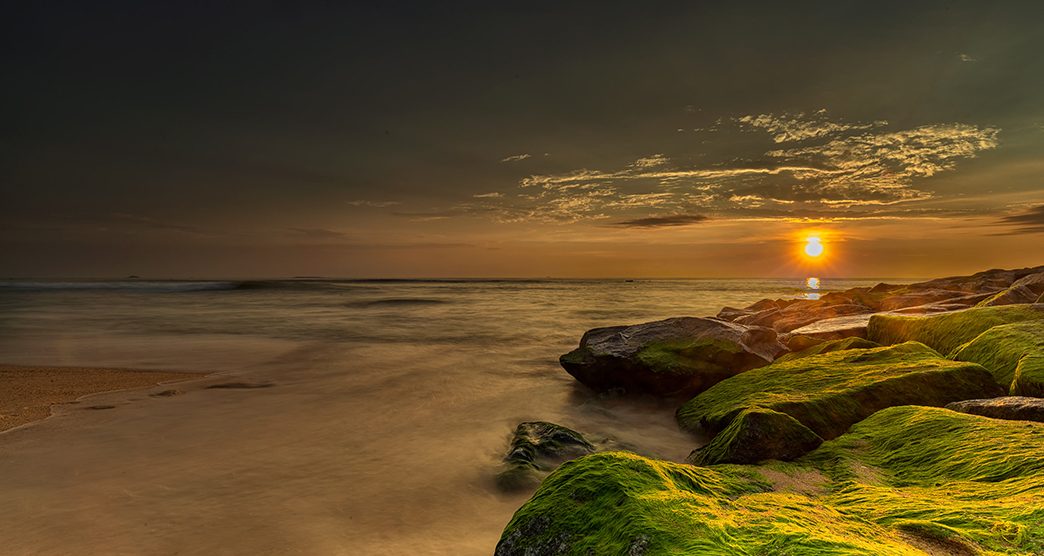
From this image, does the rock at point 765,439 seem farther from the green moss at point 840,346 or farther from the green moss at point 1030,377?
the green moss at point 840,346

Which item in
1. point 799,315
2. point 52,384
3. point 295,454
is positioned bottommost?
point 295,454

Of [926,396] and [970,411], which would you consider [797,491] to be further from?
[926,396]

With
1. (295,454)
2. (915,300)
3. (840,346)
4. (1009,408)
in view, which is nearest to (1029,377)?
(1009,408)

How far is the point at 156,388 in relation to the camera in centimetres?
1152

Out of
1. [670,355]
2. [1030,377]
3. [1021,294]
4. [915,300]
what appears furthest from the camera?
[915,300]

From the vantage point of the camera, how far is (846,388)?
632 cm

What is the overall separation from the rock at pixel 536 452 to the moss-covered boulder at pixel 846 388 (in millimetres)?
2120

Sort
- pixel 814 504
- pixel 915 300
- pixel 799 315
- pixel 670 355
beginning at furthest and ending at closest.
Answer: pixel 799 315 → pixel 915 300 → pixel 670 355 → pixel 814 504

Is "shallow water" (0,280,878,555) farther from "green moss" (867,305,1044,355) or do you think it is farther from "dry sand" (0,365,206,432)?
"green moss" (867,305,1044,355)

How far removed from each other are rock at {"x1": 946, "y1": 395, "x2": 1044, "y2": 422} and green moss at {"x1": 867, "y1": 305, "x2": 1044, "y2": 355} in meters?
4.02

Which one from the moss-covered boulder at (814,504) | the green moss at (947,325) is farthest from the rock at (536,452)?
the green moss at (947,325)

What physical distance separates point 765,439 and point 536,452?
328cm

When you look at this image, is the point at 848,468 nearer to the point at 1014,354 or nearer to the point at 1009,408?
the point at 1009,408

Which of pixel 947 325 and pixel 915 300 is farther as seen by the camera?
pixel 915 300
